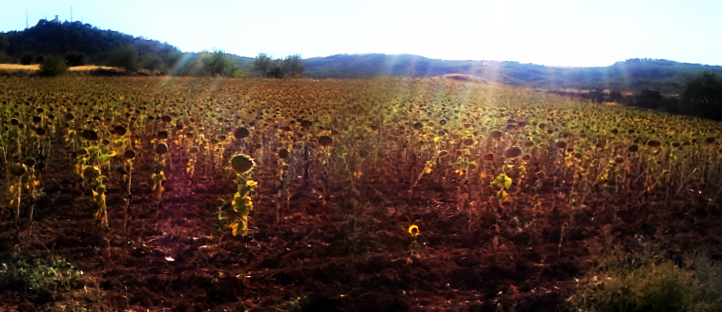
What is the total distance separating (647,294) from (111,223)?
446 centimetres

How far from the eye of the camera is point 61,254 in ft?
14.3

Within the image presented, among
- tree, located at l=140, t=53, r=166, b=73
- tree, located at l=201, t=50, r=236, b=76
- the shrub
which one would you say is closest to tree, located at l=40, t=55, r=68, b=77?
tree, located at l=201, t=50, r=236, b=76

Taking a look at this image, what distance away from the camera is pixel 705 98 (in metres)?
32.7

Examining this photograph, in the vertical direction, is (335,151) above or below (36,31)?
below

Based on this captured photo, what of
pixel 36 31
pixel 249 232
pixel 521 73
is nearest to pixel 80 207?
pixel 249 232

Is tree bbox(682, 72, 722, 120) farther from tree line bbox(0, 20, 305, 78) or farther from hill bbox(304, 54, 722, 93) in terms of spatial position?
hill bbox(304, 54, 722, 93)

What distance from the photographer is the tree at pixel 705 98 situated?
3216 cm

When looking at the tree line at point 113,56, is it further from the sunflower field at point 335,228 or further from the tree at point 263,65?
the sunflower field at point 335,228

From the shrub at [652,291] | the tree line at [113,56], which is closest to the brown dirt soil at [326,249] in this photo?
the shrub at [652,291]

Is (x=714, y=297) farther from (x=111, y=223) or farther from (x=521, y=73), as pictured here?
(x=521, y=73)

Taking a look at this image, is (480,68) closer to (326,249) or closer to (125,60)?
(125,60)

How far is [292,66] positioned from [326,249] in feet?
197

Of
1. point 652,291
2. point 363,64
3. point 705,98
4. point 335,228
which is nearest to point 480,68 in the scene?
point 363,64

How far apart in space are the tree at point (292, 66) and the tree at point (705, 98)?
38396 millimetres
